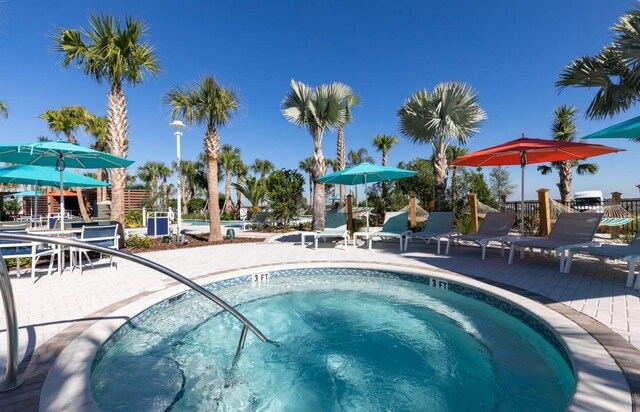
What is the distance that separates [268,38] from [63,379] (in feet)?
54.0

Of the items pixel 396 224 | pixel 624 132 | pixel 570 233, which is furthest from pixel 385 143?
pixel 624 132

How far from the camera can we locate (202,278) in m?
5.44

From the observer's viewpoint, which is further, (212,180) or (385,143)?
(385,143)

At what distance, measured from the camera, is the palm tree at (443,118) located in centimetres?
1052

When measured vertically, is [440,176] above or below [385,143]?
below

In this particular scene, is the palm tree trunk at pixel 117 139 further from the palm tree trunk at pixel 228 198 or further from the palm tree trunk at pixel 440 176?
the palm tree trunk at pixel 228 198

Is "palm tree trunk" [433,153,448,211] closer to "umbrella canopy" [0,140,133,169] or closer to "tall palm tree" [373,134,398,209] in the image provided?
"umbrella canopy" [0,140,133,169]

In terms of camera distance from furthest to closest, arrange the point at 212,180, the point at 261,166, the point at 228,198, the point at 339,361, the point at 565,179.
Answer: the point at 261,166
the point at 228,198
the point at 565,179
the point at 212,180
the point at 339,361

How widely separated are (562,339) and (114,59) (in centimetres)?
1200

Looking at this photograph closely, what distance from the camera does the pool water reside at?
252 centimetres

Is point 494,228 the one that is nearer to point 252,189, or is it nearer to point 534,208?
point 534,208

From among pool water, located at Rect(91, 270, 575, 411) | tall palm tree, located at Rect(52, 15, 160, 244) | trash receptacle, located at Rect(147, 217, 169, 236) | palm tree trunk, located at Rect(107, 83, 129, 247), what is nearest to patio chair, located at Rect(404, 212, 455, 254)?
pool water, located at Rect(91, 270, 575, 411)

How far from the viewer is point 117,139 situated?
931 centimetres

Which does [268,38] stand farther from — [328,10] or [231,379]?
[231,379]
